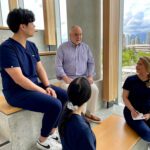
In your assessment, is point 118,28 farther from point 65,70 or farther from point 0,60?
point 0,60

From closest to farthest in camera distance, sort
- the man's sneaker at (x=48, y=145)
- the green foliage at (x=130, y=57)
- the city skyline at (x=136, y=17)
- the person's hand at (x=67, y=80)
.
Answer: the man's sneaker at (x=48, y=145), the person's hand at (x=67, y=80), the city skyline at (x=136, y=17), the green foliage at (x=130, y=57)

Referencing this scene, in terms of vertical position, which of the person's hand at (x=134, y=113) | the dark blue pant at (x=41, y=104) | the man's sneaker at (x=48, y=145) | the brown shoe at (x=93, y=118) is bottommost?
the brown shoe at (x=93, y=118)

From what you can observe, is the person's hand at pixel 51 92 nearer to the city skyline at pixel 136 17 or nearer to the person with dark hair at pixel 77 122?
the person with dark hair at pixel 77 122

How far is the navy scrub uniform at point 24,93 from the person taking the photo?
4.81 feet

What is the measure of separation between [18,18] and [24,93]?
2.03 feet

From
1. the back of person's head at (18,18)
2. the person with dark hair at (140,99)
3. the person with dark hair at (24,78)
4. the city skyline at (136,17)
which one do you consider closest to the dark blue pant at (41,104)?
the person with dark hair at (24,78)

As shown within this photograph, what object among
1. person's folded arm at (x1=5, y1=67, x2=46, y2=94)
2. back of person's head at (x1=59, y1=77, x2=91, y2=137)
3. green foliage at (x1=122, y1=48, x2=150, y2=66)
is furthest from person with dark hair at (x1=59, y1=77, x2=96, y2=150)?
green foliage at (x1=122, y1=48, x2=150, y2=66)

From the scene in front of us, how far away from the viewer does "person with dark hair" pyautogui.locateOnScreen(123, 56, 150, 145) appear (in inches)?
61.2

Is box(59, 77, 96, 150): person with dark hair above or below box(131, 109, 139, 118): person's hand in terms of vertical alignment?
above

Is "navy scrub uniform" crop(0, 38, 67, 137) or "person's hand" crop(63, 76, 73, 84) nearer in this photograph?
"navy scrub uniform" crop(0, 38, 67, 137)

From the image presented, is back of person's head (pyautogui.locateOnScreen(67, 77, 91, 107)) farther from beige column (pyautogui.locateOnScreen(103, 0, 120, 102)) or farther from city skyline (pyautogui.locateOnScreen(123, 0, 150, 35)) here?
city skyline (pyautogui.locateOnScreen(123, 0, 150, 35))

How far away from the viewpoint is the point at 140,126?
1570 millimetres

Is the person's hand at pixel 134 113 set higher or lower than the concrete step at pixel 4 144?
higher

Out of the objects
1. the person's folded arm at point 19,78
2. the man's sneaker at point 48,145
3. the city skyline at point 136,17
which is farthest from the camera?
the city skyline at point 136,17
